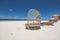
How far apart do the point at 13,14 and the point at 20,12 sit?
122mm

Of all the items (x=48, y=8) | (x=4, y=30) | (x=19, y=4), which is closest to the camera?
(x=4, y=30)

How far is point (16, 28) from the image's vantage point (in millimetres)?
2186

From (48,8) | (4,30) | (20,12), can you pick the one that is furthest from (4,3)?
(48,8)

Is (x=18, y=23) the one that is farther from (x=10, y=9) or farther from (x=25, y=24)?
(x=10, y=9)

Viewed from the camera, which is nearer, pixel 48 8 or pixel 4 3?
pixel 4 3

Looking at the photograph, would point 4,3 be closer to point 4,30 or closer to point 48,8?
point 4,30

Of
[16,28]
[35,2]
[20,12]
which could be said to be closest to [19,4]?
[20,12]

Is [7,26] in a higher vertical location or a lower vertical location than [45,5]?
lower

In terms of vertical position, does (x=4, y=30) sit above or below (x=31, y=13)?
below

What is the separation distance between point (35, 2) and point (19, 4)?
28 cm

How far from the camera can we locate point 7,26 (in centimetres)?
214

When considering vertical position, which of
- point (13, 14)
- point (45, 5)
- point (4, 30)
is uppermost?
point (45, 5)

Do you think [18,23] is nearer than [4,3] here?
No

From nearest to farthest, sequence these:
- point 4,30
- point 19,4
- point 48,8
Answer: point 4,30, point 19,4, point 48,8
